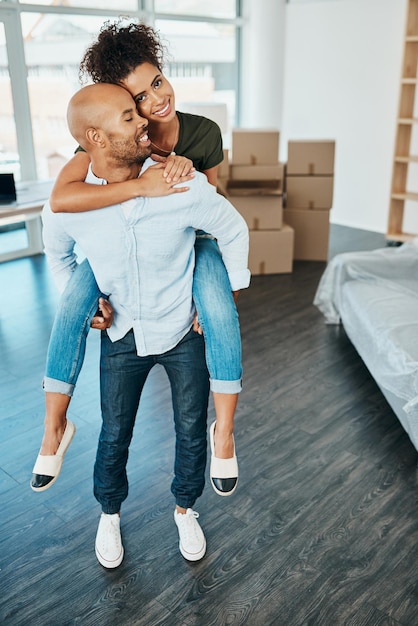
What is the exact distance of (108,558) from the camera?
5.98ft

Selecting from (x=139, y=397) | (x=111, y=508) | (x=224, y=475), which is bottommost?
(x=111, y=508)

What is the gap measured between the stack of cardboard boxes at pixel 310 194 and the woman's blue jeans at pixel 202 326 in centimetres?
326

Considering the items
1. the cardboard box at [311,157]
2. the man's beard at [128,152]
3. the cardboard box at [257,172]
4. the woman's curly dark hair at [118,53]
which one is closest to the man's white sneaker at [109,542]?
the man's beard at [128,152]

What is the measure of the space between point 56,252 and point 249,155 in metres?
3.16

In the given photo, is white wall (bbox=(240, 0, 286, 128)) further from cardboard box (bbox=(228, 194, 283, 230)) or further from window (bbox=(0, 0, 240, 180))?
cardboard box (bbox=(228, 194, 283, 230))

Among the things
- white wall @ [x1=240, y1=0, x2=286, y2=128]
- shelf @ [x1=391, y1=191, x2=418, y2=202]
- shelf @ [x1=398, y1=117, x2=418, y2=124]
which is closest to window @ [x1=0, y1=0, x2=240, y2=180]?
white wall @ [x1=240, y1=0, x2=286, y2=128]

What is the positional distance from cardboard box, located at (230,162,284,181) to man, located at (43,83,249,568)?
120 inches

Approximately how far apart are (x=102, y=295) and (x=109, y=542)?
2.59 feet

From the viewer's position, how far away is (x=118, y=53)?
1.42 meters

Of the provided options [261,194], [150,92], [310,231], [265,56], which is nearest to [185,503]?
[150,92]

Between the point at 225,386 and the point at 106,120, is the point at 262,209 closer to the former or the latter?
the point at 225,386

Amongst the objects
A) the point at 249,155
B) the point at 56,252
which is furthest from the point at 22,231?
the point at 56,252

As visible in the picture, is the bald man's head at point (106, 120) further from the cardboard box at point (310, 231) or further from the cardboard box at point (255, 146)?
the cardboard box at point (310, 231)

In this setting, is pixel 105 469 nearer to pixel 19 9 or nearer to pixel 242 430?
pixel 242 430
